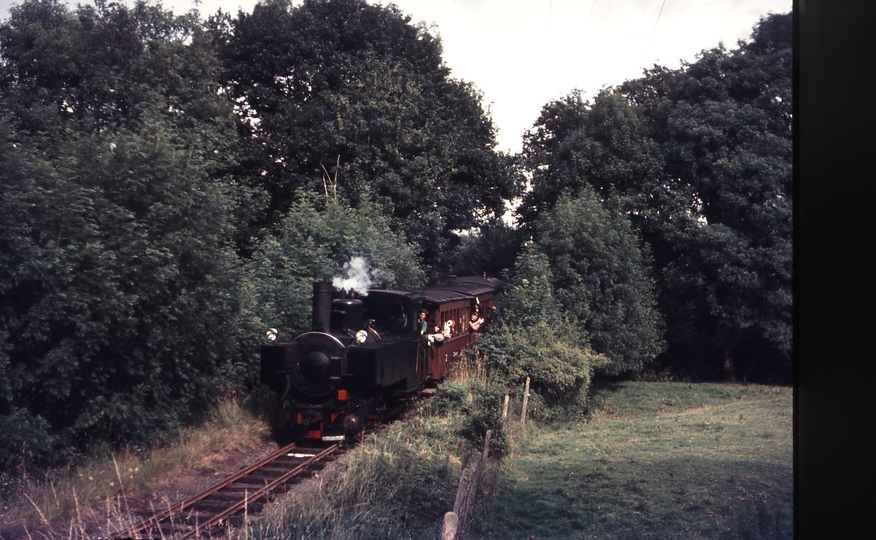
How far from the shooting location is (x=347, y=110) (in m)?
16.8

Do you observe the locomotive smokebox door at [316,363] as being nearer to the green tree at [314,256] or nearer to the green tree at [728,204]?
the green tree at [314,256]

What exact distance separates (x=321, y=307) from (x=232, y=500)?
3283 mm

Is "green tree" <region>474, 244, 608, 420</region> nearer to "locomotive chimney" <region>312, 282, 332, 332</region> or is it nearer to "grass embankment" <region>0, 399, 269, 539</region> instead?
"locomotive chimney" <region>312, 282, 332, 332</region>

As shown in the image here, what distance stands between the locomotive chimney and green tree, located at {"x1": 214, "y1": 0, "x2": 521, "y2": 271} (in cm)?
719

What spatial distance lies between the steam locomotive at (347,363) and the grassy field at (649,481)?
2.33 m

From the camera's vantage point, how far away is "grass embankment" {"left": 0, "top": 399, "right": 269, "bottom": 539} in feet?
20.7

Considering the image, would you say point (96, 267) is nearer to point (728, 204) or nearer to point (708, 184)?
point (728, 204)

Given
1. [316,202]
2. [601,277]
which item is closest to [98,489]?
[316,202]

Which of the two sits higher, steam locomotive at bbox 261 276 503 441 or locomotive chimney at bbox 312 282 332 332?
locomotive chimney at bbox 312 282 332 332

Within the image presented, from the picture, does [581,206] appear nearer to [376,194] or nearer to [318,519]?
[376,194]

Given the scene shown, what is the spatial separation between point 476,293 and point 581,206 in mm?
3607

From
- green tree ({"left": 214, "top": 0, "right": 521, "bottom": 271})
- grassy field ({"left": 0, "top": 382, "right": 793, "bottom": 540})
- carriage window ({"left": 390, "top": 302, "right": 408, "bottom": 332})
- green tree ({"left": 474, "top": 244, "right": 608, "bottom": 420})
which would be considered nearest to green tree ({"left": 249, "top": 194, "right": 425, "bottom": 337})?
green tree ({"left": 214, "top": 0, "right": 521, "bottom": 271})

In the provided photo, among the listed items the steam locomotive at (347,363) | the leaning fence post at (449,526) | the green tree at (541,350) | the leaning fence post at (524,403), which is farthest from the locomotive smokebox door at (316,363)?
the leaning fence post at (449,526)

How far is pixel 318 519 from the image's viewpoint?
5.81m
